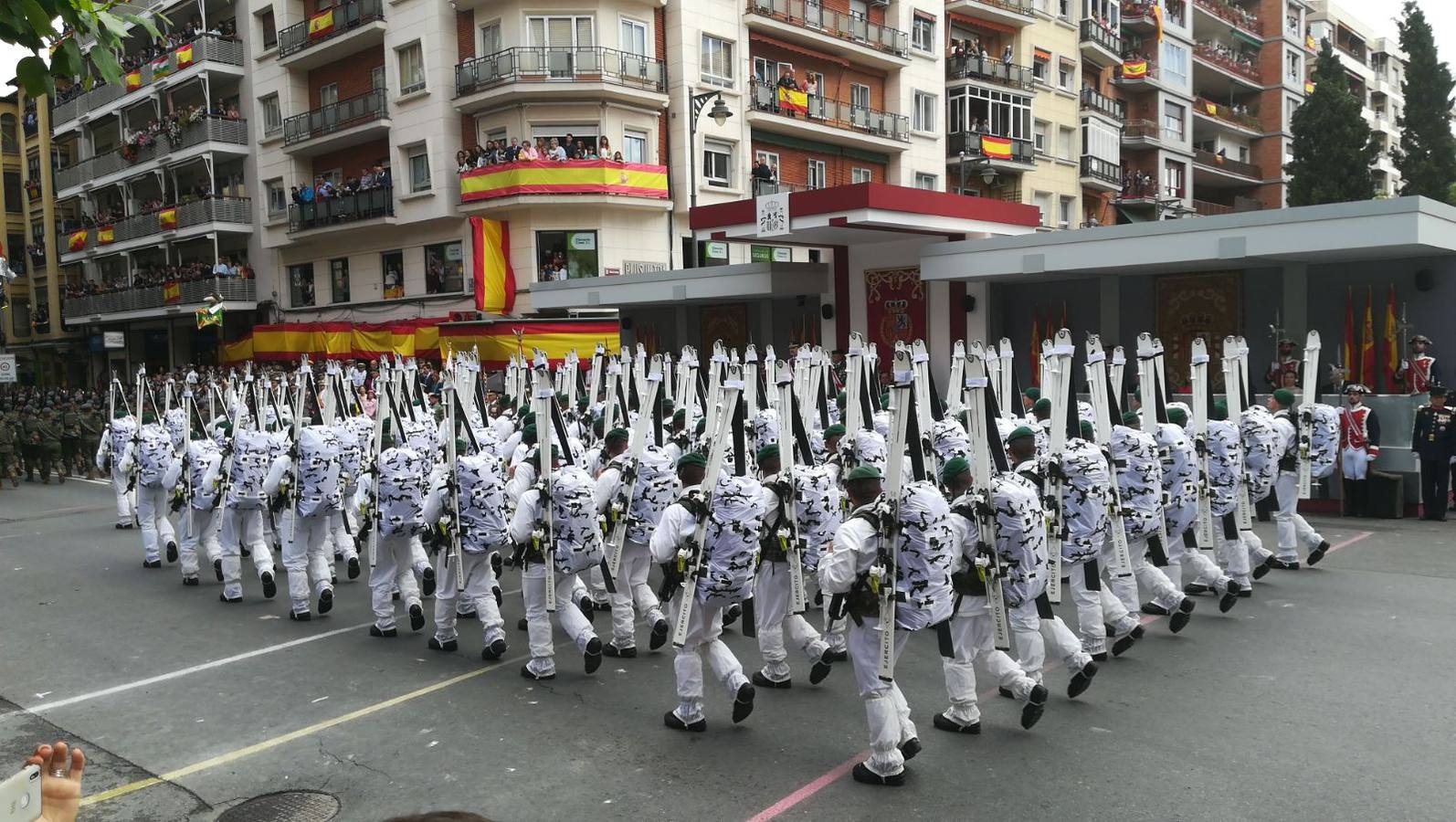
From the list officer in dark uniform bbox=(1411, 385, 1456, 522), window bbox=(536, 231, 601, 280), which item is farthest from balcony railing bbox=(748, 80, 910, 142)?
officer in dark uniform bbox=(1411, 385, 1456, 522)

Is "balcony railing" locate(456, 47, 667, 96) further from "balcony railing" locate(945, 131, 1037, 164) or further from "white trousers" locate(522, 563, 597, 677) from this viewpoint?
"white trousers" locate(522, 563, 597, 677)

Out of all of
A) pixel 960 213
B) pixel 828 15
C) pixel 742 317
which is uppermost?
pixel 828 15

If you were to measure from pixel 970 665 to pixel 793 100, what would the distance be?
93.6ft

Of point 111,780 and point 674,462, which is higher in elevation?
point 674,462

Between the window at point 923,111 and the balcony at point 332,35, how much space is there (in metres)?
18.5

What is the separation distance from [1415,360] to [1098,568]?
10948 mm

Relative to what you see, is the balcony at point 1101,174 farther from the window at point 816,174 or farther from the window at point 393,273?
the window at point 393,273

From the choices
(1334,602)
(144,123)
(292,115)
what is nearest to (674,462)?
(1334,602)

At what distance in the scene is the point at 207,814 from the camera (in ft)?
20.5

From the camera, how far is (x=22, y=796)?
2279 mm

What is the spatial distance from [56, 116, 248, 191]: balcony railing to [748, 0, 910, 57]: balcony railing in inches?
804

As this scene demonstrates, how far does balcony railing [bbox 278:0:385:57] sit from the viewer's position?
33062 mm

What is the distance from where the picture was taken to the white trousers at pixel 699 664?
7.28 meters

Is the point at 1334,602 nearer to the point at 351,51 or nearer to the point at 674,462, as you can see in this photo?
the point at 674,462
